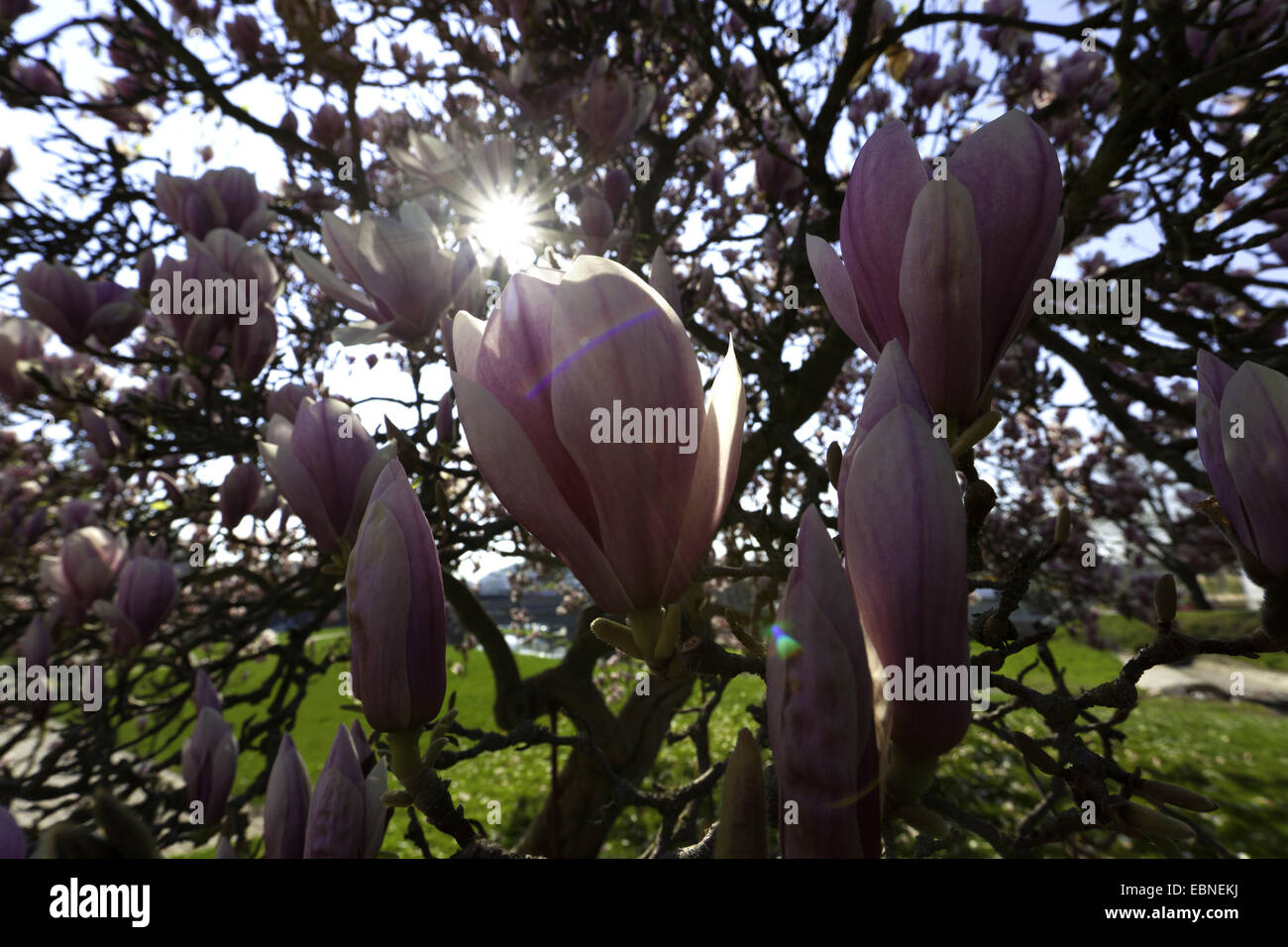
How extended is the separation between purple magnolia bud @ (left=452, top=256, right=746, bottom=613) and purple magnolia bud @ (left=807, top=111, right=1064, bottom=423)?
0.22 m

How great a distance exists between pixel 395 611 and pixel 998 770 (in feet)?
36.8

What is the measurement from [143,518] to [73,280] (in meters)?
1.92

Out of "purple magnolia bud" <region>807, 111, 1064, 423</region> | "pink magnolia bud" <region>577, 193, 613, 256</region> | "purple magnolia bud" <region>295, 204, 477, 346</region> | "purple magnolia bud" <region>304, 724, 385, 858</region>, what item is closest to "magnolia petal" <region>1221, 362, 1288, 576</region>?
"purple magnolia bud" <region>807, 111, 1064, 423</region>

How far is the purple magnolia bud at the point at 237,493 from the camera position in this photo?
252cm

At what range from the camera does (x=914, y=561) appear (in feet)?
1.72

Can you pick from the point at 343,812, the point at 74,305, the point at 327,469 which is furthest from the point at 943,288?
the point at 74,305

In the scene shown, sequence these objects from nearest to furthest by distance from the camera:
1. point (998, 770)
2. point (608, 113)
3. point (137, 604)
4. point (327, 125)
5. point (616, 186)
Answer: point (137, 604)
point (616, 186)
point (608, 113)
point (327, 125)
point (998, 770)

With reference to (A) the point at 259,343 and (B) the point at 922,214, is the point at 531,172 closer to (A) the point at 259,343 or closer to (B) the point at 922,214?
(A) the point at 259,343

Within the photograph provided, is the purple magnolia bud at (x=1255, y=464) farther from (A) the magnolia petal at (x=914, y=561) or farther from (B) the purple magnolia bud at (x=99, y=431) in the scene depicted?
(B) the purple magnolia bud at (x=99, y=431)

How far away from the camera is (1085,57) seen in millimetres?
3875

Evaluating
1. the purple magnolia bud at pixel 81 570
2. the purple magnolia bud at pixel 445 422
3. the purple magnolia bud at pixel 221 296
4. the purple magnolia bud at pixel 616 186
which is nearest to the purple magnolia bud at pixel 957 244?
the purple magnolia bud at pixel 445 422

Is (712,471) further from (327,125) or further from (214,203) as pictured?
(327,125)

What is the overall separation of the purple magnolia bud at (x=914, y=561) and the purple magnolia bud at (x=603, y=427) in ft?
0.49
